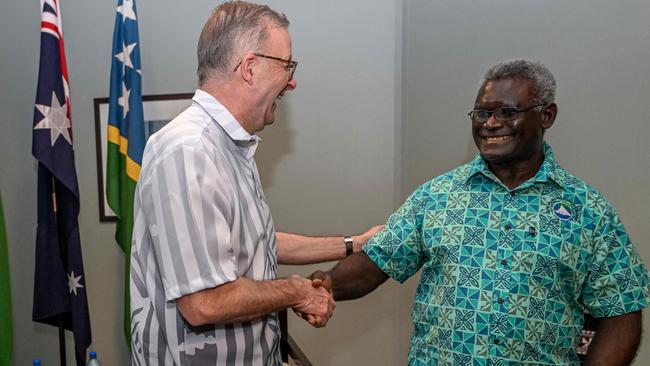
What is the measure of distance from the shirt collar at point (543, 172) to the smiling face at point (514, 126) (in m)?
0.03

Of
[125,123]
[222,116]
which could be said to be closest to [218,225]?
[222,116]

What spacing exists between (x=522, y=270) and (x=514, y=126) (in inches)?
15.6

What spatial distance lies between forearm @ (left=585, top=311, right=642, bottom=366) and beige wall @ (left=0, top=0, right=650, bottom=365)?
1.20 m

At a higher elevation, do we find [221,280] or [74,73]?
[74,73]

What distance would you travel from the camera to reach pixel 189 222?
43.3 inches

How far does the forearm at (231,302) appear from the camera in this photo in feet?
3.68

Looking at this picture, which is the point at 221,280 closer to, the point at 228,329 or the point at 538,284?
the point at 228,329

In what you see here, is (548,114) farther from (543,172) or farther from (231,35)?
(231,35)

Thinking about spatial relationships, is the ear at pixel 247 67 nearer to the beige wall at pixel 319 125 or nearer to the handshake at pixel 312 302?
the handshake at pixel 312 302

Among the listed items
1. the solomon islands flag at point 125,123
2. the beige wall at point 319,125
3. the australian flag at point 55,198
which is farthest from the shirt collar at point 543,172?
the australian flag at point 55,198

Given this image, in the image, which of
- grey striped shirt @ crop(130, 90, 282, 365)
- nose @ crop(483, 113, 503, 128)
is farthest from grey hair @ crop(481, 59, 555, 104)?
grey striped shirt @ crop(130, 90, 282, 365)

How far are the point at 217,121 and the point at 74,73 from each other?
1.94 meters

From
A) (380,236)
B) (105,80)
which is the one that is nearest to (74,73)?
(105,80)

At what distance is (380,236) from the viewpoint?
5.38 feet
